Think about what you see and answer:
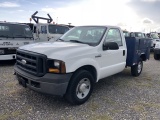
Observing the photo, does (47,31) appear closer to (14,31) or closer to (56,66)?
(14,31)

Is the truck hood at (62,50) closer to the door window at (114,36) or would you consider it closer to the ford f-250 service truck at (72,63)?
the ford f-250 service truck at (72,63)

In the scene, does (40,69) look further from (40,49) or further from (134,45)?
(134,45)

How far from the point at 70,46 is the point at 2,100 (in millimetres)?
1943

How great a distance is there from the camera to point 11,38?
7598 millimetres

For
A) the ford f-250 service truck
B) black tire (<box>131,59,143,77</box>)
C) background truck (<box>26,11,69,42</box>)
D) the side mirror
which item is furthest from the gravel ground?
background truck (<box>26,11,69,42</box>)

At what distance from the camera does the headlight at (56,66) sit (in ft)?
11.4

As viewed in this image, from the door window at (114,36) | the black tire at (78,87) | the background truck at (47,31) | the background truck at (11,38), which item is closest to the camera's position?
the black tire at (78,87)

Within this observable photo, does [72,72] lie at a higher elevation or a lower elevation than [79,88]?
higher

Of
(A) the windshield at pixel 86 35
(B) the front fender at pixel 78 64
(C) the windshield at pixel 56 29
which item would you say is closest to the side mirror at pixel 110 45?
(A) the windshield at pixel 86 35

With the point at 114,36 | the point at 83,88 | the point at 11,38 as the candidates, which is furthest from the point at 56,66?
the point at 11,38

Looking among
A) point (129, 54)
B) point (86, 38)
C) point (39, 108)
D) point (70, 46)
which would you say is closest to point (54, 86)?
point (39, 108)

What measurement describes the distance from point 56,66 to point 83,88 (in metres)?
0.89

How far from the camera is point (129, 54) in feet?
19.2

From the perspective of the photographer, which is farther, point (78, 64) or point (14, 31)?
point (14, 31)
